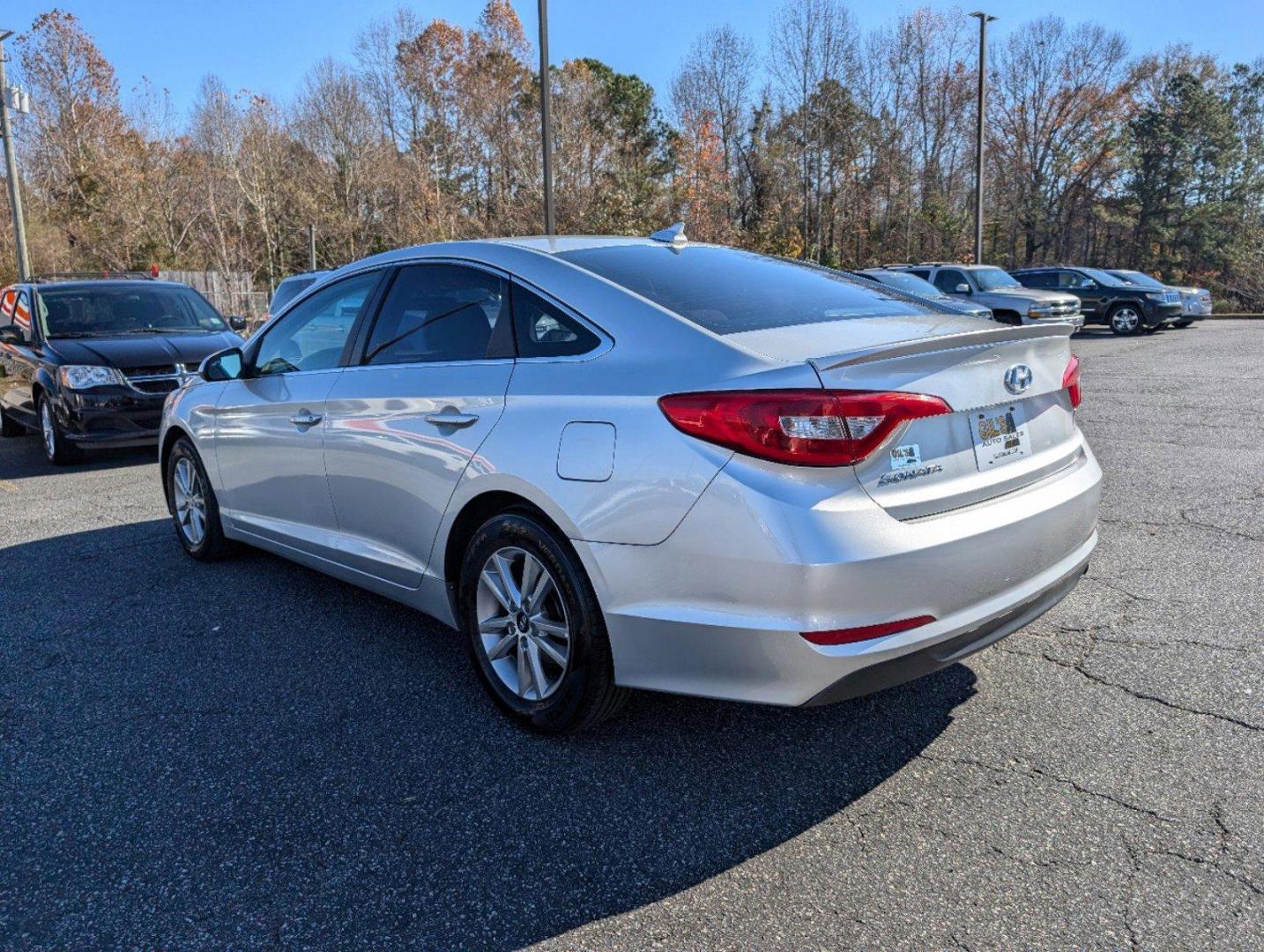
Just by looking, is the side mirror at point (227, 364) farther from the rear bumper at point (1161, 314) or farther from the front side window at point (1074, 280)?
the front side window at point (1074, 280)

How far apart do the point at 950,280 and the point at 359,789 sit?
63.7ft

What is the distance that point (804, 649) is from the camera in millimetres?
2439

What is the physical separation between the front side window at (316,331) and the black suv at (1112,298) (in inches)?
916

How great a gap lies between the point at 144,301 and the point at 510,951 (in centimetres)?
967

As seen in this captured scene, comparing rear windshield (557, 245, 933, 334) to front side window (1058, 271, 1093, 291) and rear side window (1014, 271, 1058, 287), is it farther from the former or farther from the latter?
front side window (1058, 271, 1093, 291)

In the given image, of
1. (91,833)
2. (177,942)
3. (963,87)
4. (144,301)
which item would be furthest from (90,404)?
(963,87)

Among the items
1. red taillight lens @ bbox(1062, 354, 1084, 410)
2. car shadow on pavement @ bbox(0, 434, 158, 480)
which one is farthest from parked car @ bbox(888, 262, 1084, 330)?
red taillight lens @ bbox(1062, 354, 1084, 410)

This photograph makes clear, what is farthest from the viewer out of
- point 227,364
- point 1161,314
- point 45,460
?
point 1161,314

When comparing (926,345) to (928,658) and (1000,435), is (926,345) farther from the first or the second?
(928,658)

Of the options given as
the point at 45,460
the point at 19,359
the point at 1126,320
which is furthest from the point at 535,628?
the point at 1126,320

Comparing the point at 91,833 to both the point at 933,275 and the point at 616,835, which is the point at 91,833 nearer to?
the point at 616,835

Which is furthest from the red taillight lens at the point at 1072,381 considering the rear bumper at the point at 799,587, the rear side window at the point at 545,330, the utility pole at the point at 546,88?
the utility pole at the point at 546,88

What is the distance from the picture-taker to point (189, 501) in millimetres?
5465

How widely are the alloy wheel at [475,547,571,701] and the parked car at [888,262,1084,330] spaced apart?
1634 centimetres
